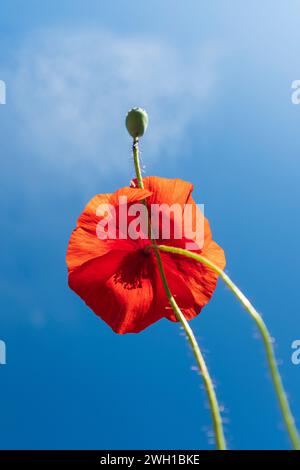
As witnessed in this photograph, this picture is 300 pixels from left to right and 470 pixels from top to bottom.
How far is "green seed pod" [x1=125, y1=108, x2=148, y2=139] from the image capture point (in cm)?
87

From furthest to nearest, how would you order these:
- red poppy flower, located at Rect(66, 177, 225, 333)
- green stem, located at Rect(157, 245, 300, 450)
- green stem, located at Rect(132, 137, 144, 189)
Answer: red poppy flower, located at Rect(66, 177, 225, 333)
green stem, located at Rect(132, 137, 144, 189)
green stem, located at Rect(157, 245, 300, 450)

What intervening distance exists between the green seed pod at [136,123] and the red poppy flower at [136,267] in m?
0.13

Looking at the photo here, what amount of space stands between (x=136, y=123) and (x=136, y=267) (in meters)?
0.33

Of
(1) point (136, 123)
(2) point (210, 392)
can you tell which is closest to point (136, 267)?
(1) point (136, 123)

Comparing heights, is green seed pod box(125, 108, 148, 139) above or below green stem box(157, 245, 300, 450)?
above

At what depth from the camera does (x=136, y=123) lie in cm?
87

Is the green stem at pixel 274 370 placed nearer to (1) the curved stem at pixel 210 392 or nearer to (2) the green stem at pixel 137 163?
→ (1) the curved stem at pixel 210 392

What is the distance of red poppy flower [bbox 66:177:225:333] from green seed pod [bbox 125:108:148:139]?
0.13 m

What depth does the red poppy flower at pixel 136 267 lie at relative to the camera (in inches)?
38.7

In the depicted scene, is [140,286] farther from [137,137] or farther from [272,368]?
[272,368]

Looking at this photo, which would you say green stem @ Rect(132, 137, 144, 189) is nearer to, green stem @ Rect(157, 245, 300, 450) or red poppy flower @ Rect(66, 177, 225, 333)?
red poppy flower @ Rect(66, 177, 225, 333)

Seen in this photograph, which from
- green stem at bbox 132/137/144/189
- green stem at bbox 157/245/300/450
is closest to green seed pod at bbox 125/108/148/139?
green stem at bbox 132/137/144/189
